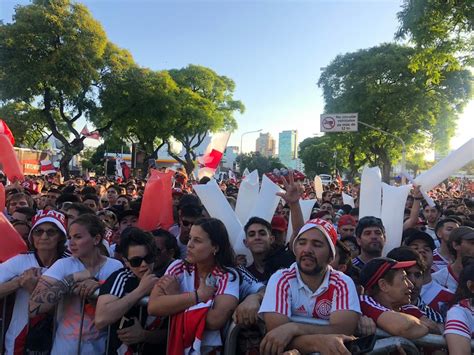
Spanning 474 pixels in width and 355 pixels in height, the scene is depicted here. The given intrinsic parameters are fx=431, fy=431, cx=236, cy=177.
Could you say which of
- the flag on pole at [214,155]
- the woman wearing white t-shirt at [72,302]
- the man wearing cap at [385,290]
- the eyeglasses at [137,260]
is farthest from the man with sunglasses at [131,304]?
the flag on pole at [214,155]

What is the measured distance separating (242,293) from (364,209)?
307cm

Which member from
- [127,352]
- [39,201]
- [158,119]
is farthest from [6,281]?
[158,119]

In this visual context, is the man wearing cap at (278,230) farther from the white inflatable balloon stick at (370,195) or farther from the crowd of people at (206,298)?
the crowd of people at (206,298)

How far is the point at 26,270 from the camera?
311cm

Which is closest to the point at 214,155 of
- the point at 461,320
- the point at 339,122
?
the point at 461,320

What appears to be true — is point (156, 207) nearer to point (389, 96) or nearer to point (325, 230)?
point (325, 230)

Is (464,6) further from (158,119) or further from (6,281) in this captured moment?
(158,119)

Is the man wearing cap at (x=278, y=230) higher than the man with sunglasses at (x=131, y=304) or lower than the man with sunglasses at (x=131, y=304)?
higher

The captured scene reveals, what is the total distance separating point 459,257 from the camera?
424 cm

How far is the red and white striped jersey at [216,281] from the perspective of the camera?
8.64ft

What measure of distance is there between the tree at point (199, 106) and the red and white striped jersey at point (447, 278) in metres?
25.6

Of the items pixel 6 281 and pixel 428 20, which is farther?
pixel 428 20

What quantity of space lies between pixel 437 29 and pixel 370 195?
6816 millimetres

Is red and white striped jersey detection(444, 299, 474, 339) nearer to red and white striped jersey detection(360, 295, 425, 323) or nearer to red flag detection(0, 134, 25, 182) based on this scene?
red and white striped jersey detection(360, 295, 425, 323)
